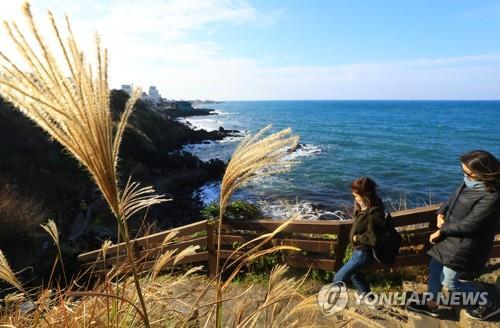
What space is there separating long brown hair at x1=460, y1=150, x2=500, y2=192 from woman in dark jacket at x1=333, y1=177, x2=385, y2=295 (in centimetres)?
96

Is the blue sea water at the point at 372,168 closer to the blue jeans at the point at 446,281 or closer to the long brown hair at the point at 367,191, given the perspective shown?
the blue jeans at the point at 446,281

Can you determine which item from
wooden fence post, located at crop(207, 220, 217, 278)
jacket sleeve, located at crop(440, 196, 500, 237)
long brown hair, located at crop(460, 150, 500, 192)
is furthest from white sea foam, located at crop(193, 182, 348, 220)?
long brown hair, located at crop(460, 150, 500, 192)

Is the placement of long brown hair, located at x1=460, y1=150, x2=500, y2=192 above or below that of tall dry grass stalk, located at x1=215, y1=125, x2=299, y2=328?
below

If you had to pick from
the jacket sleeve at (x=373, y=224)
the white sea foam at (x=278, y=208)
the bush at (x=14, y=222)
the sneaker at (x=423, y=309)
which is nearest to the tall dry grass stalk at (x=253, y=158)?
the jacket sleeve at (x=373, y=224)

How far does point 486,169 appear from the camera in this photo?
2984 mm

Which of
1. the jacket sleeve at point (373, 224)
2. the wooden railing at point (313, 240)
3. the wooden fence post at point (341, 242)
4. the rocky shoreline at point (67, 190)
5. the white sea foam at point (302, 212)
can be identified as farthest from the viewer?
the white sea foam at point (302, 212)

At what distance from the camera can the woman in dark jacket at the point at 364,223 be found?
12.0ft

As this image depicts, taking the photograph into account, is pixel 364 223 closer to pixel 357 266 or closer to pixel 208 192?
pixel 357 266

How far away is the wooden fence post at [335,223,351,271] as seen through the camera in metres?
4.39

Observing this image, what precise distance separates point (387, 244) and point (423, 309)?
2.75ft

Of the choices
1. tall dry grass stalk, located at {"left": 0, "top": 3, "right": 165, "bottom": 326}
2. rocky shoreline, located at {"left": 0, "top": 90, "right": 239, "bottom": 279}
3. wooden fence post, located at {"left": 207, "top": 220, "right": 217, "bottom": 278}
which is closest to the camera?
tall dry grass stalk, located at {"left": 0, "top": 3, "right": 165, "bottom": 326}

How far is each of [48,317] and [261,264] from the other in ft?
12.1

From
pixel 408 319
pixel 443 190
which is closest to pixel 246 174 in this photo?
pixel 408 319

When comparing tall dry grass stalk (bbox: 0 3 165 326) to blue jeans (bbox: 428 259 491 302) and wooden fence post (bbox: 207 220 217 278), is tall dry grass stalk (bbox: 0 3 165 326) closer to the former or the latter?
blue jeans (bbox: 428 259 491 302)
